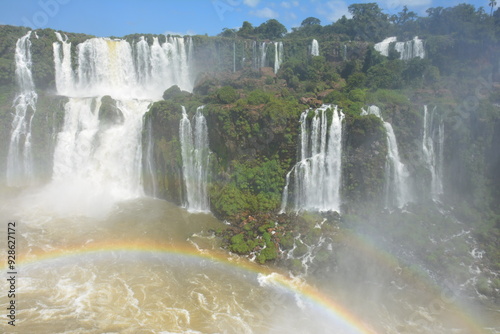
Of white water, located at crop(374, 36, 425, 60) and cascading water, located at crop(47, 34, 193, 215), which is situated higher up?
white water, located at crop(374, 36, 425, 60)

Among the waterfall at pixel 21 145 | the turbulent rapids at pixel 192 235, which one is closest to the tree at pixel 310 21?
the turbulent rapids at pixel 192 235

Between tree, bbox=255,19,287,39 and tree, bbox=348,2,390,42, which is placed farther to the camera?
tree, bbox=255,19,287,39

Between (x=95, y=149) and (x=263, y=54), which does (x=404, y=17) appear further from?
(x=95, y=149)

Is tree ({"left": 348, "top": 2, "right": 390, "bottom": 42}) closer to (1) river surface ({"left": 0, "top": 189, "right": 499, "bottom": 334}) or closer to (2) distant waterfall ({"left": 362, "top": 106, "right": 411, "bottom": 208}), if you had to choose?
(2) distant waterfall ({"left": 362, "top": 106, "right": 411, "bottom": 208})

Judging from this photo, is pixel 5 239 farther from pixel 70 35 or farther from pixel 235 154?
pixel 70 35

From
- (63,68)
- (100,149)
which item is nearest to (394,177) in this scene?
(100,149)

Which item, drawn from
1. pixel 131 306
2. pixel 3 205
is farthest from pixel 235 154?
pixel 3 205

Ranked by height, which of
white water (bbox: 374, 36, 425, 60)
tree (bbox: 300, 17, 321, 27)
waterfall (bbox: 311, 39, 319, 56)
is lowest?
white water (bbox: 374, 36, 425, 60)

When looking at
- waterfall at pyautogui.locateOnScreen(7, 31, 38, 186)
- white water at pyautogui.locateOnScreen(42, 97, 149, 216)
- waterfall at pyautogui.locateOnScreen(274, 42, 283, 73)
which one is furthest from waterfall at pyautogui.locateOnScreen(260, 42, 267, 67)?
waterfall at pyautogui.locateOnScreen(7, 31, 38, 186)
